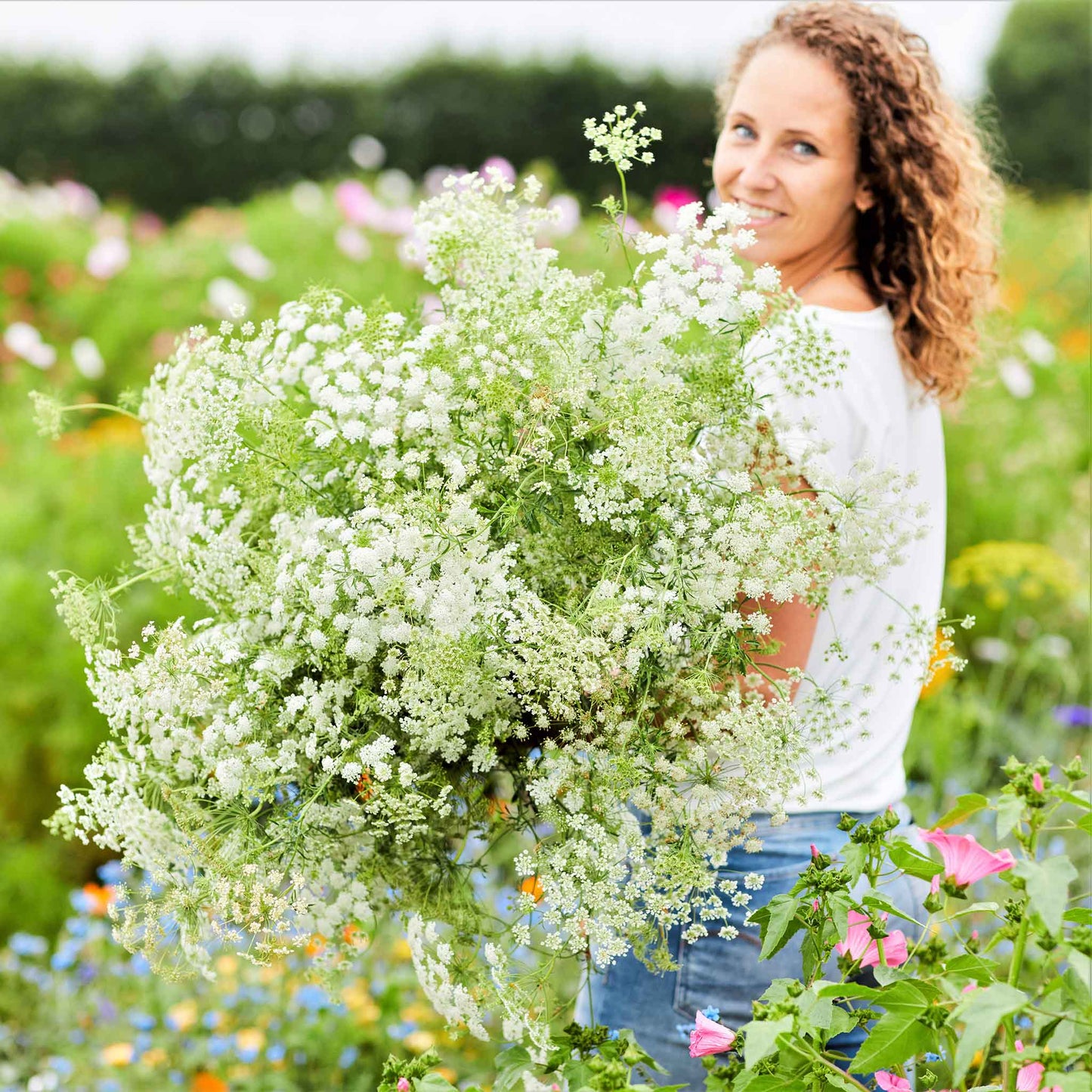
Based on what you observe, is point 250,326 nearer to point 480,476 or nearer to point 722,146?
point 480,476

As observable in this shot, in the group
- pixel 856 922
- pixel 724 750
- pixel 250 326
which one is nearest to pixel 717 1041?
pixel 856 922

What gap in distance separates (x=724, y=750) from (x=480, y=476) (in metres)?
0.39

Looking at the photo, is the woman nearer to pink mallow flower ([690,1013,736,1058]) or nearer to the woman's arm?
the woman's arm

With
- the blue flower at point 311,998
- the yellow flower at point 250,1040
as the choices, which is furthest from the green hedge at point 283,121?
the yellow flower at point 250,1040

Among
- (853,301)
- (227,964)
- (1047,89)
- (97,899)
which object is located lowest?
(227,964)

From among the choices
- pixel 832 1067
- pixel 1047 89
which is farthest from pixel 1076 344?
pixel 1047 89

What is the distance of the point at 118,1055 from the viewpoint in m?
2.71

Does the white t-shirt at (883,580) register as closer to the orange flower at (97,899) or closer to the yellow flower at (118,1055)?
the yellow flower at (118,1055)

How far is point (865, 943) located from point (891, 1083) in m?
0.14

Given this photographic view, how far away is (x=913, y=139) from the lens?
187 centimetres

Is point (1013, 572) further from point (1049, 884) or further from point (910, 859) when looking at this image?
point (1049, 884)

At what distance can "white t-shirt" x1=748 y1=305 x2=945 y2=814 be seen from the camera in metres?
1.62

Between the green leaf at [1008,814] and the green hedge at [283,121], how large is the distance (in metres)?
11.8

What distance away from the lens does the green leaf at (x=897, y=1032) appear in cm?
117
